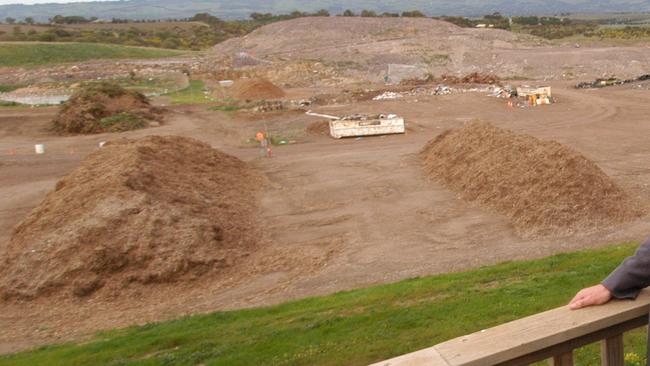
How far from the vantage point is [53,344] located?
11.5 meters

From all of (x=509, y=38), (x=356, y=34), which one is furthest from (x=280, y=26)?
(x=509, y=38)

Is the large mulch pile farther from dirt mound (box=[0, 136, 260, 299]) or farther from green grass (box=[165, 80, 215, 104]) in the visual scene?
green grass (box=[165, 80, 215, 104])

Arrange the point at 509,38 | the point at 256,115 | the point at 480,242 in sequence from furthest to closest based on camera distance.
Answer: the point at 509,38 → the point at 256,115 → the point at 480,242

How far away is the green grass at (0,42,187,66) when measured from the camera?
7850 cm

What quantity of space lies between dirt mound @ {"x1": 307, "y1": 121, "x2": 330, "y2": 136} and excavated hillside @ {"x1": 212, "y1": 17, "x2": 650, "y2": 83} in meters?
26.7

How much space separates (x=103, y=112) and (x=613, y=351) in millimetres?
38151

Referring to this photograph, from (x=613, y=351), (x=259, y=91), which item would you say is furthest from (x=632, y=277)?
(x=259, y=91)

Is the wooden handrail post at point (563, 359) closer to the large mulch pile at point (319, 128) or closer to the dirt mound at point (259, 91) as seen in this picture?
the large mulch pile at point (319, 128)

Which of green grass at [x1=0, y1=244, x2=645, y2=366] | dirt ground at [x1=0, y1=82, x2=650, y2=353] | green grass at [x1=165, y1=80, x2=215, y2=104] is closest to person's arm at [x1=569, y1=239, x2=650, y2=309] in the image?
green grass at [x1=0, y1=244, x2=645, y2=366]

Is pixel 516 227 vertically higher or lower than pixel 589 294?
lower

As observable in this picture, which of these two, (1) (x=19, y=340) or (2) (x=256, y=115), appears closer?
(1) (x=19, y=340)

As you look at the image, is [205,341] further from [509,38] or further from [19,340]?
[509,38]

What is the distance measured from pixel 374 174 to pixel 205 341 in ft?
47.7

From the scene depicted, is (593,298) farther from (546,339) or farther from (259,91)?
(259,91)
